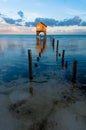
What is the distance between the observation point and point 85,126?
9422mm

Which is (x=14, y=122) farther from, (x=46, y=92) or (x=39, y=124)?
(x=46, y=92)

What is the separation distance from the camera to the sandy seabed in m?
9.60

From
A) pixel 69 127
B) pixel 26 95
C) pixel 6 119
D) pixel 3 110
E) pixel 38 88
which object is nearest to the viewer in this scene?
pixel 69 127

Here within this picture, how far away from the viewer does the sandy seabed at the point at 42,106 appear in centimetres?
960

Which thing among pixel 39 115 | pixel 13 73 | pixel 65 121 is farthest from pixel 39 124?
pixel 13 73

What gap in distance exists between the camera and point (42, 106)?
460 inches

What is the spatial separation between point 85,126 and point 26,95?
5.77m

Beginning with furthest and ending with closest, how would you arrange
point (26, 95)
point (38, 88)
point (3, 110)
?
point (38, 88)
point (26, 95)
point (3, 110)

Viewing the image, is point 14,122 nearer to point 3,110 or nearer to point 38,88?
point 3,110

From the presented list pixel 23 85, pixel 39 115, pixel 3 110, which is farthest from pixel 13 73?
pixel 39 115

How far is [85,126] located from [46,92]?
5.28 m

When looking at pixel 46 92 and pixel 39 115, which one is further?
pixel 46 92

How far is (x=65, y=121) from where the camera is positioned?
32.4ft

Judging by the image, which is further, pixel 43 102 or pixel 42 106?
pixel 43 102
